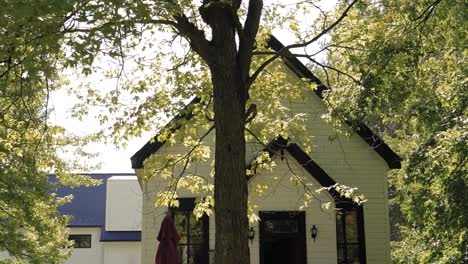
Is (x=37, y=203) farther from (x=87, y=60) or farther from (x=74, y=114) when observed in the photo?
(x=87, y=60)

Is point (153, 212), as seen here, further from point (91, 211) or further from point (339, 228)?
point (91, 211)

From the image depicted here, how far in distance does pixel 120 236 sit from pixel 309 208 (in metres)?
19.1

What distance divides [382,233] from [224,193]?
854 cm

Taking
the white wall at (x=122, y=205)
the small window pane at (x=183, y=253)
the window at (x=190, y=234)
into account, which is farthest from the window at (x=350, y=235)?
the white wall at (x=122, y=205)

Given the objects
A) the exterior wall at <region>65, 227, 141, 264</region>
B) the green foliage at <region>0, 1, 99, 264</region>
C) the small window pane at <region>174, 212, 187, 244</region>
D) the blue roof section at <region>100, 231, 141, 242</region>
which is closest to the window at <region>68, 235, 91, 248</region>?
the exterior wall at <region>65, 227, 141, 264</region>

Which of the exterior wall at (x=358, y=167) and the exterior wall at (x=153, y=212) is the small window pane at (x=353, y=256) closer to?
the exterior wall at (x=358, y=167)

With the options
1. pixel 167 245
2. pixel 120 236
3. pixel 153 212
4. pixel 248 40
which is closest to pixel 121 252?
pixel 120 236

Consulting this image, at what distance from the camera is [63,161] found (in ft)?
55.1

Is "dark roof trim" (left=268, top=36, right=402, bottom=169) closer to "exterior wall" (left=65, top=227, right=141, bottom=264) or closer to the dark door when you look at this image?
the dark door

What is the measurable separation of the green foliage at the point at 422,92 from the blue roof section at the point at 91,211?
21753 millimetres

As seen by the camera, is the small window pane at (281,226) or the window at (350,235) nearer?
the small window pane at (281,226)

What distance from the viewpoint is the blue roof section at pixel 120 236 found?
104 ft

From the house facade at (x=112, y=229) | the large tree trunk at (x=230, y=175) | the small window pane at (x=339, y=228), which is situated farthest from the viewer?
the house facade at (x=112, y=229)

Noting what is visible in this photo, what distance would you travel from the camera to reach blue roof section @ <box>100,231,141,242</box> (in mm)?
31609
